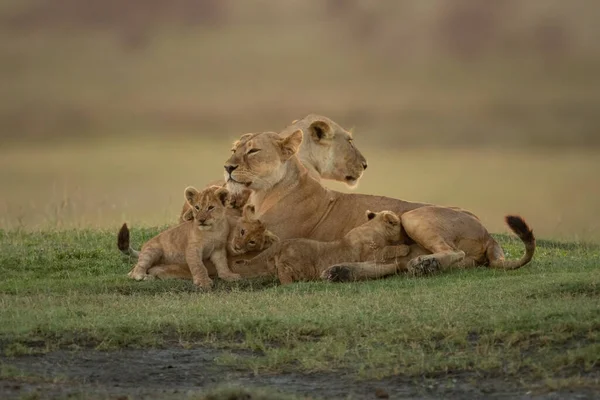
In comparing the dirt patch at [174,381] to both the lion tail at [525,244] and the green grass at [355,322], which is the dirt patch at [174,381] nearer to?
the green grass at [355,322]

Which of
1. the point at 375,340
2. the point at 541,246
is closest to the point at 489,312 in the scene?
the point at 375,340

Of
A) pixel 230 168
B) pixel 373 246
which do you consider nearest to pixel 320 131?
pixel 230 168

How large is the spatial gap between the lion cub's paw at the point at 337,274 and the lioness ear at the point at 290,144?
1.42 metres

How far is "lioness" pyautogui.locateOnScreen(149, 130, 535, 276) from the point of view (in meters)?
10.4

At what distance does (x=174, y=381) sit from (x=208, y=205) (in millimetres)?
3494

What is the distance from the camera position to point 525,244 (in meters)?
10.1

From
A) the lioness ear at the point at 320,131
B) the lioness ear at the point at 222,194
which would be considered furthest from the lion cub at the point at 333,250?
the lioness ear at the point at 320,131

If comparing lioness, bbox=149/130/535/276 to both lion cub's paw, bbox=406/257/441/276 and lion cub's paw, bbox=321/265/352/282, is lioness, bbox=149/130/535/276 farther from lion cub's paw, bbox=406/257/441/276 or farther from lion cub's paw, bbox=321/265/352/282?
lion cub's paw, bbox=321/265/352/282

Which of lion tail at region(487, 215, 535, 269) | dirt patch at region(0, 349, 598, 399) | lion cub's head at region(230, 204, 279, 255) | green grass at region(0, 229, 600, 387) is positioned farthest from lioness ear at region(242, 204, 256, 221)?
dirt patch at region(0, 349, 598, 399)

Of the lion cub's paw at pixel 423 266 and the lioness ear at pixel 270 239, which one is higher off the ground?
the lioness ear at pixel 270 239

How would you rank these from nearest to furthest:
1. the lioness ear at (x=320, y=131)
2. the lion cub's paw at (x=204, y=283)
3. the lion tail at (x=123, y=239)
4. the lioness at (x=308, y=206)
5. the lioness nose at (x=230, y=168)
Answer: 1. the lion cub's paw at (x=204, y=283)
2. the lioness at (x=308, y=206)
3. the lioness nose at (x=230, y=168)
4. the lion tail at (x=123, y=239)
5. the lioness ear at (x=320, y=131)

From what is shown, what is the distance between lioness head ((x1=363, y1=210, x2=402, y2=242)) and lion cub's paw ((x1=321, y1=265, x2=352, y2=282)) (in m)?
0.64

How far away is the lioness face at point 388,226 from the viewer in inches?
409

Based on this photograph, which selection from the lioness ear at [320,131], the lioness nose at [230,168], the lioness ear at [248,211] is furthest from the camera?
the lioness ear at [320,131]
